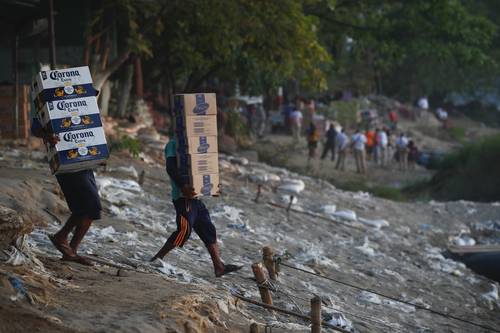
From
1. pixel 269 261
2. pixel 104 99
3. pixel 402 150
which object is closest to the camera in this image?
pixel 269 261

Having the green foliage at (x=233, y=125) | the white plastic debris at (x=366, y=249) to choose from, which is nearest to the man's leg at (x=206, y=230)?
the white plastic debris at (x=366, y=249)

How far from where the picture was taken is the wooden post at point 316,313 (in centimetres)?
645

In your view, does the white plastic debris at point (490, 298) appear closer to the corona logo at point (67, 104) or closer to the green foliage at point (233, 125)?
the corona logo at point (67, 104)

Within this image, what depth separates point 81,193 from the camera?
287 inches

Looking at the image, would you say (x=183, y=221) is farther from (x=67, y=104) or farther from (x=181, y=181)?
(x=67, y=104)

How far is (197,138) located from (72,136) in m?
1.13

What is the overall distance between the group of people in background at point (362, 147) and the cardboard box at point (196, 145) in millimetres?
17603

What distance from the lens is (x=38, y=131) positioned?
24.1 feet

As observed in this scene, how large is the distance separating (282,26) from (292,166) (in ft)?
22.6

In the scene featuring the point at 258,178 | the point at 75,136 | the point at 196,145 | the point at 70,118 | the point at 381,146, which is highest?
the point at 70,118

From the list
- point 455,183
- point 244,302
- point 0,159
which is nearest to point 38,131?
point 244,302

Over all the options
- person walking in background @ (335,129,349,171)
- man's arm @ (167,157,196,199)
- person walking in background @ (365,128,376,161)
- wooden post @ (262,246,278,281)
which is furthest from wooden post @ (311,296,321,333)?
person walking in background @ (365,128,376,161)

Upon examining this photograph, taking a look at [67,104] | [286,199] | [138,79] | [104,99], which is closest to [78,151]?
[67,104]

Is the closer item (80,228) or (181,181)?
(80,228)
